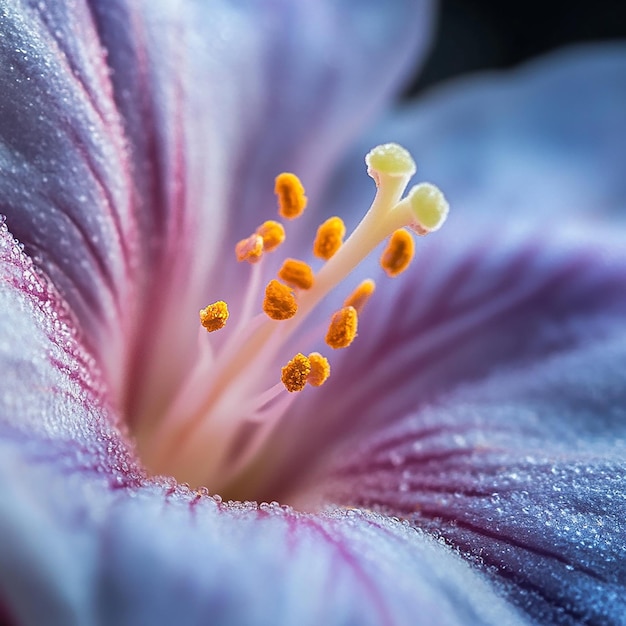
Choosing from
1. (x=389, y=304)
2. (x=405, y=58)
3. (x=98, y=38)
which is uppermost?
(x=98, y=38)

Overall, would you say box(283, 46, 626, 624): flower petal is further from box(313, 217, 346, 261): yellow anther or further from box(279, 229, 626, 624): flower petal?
box(313, 217, 346, 261): yellow anther

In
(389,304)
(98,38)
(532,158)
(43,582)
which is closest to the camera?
(43,582)

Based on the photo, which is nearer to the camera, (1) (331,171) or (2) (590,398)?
(2) (590,398)

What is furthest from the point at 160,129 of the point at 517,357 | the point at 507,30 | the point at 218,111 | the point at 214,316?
the point at 507,30

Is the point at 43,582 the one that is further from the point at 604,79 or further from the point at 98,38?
the point at 604,79

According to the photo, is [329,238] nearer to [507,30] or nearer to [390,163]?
[390,163]

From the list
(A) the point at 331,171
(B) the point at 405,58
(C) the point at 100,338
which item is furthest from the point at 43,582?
(B) the point at 405,58
